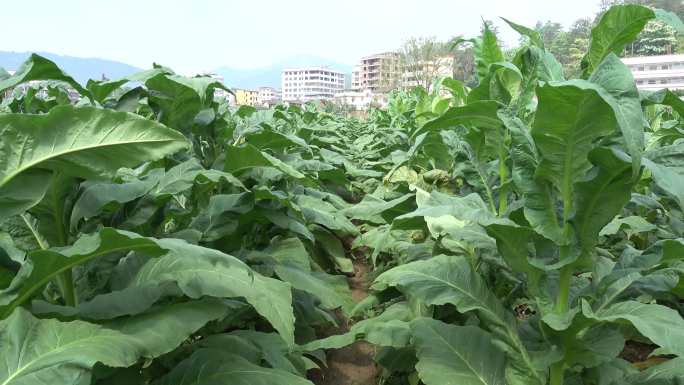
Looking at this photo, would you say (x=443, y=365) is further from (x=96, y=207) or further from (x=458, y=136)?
(x=458, y=136)

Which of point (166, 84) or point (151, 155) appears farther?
point (166, 84)

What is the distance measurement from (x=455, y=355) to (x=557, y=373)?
386 millimetres

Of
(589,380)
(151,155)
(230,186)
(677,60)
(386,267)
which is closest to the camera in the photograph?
(151,155)

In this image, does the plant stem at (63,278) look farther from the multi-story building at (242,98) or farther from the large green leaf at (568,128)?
the multi-story building at (242,98)

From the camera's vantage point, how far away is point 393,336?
224 cm

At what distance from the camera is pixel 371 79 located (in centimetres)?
9425

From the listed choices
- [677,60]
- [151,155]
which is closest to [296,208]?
[151,155]

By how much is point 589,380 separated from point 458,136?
6.38 feet

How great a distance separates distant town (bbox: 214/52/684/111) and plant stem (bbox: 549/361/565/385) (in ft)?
54.6

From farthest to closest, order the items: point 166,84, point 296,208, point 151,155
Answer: point 296,208, point 166,84, point 151,155

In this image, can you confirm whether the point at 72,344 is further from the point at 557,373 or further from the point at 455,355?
the point at 557,373

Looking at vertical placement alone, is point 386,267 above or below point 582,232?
below

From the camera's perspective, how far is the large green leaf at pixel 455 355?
1930mm

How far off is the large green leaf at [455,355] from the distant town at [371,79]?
16.3 meters
